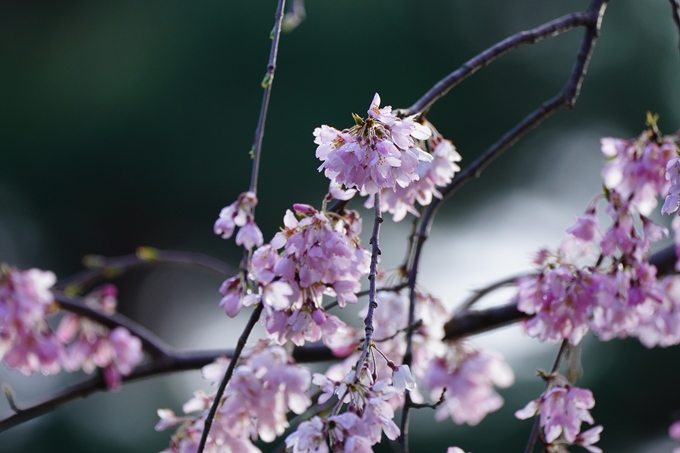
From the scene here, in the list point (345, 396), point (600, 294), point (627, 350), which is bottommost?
point (345, 396)

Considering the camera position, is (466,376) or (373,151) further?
(466,376)

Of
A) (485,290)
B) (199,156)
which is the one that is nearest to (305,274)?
(485,290)

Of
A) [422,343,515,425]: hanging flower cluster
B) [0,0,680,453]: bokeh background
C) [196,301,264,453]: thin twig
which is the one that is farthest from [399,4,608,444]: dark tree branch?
[0,0,680,453]: bokeh background

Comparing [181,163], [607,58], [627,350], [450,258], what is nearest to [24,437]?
[181,163]

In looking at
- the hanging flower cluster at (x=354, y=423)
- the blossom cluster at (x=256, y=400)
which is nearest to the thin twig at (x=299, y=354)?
the blossom cluster at (x=256, y=400)

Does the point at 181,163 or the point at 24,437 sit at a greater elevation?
the point at 181,163

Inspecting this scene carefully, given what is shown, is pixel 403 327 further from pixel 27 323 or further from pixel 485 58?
pixel 27 323

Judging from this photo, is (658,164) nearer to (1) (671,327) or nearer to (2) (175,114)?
(1) (671,327)
